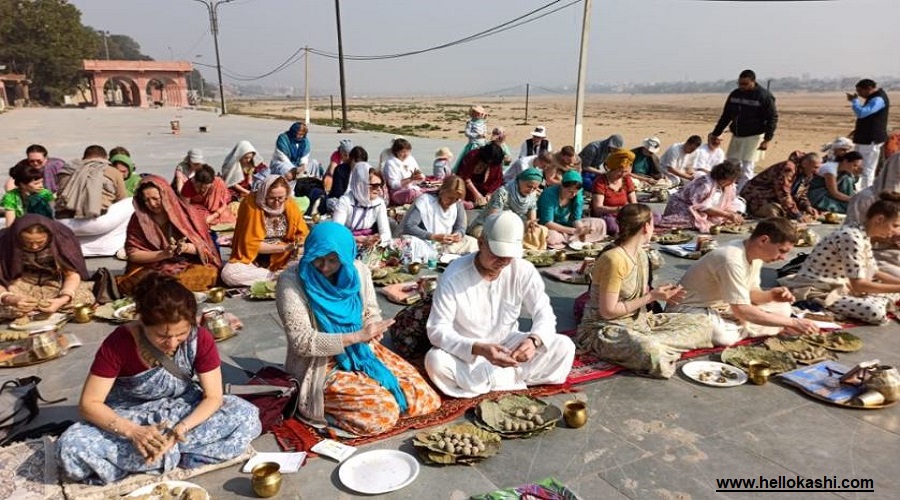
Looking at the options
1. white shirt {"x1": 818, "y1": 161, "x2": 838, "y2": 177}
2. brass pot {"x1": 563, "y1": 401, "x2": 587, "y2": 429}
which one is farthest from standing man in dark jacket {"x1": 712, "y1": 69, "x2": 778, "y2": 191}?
brass pot {"x1": 563, "y1": 401, "x2": 587, "y2": 429}

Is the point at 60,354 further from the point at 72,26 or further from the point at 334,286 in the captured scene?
the point at 72,26

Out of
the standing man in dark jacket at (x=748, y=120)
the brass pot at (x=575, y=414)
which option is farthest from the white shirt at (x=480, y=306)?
Result: the standing man in dark jacket at (x=748, y=120)

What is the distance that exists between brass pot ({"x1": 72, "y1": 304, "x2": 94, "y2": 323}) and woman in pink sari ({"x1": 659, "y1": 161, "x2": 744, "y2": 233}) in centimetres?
702

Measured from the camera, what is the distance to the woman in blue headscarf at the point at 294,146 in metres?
10.1

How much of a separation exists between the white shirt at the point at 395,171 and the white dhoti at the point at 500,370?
6199mm

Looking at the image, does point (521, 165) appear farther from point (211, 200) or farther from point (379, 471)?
point (379, 471)

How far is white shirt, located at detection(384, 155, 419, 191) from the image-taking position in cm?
A: 971

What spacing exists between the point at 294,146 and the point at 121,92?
6760 cm

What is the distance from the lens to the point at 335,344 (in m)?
3.28

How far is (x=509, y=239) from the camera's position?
3426 millimetres

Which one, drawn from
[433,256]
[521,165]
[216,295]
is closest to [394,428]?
[216,295]

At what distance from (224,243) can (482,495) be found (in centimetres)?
580

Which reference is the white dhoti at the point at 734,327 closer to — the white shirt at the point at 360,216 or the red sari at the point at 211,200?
the white shirt at the point at 360,216

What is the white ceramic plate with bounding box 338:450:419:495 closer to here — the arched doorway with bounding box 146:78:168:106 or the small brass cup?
the small brass cup
